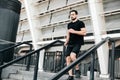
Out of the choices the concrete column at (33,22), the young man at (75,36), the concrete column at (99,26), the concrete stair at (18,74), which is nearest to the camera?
the young man at (75,36)

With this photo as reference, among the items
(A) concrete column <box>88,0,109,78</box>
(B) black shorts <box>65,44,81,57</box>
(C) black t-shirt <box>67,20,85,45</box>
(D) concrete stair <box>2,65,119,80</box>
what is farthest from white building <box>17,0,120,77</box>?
(C) black t-shirt <box>67,20,85,45</box>

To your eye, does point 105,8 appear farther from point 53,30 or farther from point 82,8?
point 53,30

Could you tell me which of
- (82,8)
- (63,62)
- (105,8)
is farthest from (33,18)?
(63,62)

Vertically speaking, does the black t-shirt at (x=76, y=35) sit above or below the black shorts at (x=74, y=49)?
above

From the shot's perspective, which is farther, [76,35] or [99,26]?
[99,26]

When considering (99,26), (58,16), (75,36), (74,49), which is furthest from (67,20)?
(74,49)

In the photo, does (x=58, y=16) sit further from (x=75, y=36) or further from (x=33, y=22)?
(x=75, y=36)

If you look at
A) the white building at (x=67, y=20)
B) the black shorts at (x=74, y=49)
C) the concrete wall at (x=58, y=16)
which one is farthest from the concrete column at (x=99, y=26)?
the black shorts at (x=74, y=49)

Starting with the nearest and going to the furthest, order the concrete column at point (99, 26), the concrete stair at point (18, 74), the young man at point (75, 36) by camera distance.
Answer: the young man at point (75, 36) < the concrete stair at point (18, 74) < the concrete column at point (99, 26)

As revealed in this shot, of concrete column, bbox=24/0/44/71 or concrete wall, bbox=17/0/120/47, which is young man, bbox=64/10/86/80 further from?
concrete column, bbox=24/0/44/71

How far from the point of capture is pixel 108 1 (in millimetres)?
8562

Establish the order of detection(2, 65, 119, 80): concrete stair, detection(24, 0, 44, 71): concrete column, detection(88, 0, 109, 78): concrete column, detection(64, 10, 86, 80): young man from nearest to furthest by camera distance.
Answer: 1. detection(64, 10, 86, 80): young man
2. detection(2, 65, 119, 80): concrete stair
3. detection(88, 0, 109, 78): concrete column
4. detection(24, 0, 44, 71): concrete column

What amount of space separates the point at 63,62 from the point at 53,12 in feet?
17.0

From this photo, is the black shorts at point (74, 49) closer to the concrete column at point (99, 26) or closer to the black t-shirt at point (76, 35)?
the black t-shirt at point (76, 35)
